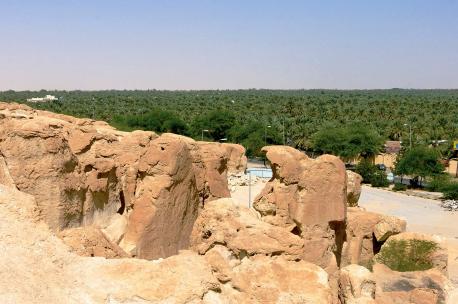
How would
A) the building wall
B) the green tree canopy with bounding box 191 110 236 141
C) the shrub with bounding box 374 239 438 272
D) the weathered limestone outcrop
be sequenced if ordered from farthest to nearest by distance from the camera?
the green tree canopy with bounding box 191 110 236 141, the building wall, the shrub with bounding box 374 239 438 272, the weathered limestone outcrop

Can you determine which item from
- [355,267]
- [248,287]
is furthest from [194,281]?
[355,267]

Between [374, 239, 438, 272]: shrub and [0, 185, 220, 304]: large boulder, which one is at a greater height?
[0, 185, 220, 304]: large boulder

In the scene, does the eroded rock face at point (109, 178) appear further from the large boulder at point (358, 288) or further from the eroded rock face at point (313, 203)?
the large boulder at point (358, 288)

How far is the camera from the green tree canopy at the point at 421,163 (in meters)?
54.0

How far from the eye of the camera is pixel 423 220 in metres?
39.7

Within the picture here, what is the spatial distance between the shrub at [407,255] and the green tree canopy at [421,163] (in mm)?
34098

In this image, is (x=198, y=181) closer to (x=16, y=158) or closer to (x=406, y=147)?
(x=16, y=158)

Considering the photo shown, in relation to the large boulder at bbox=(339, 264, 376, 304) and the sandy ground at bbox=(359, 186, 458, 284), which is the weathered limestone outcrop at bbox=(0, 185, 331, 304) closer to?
the large boulder at bbox=(339, 264, 376, 304)

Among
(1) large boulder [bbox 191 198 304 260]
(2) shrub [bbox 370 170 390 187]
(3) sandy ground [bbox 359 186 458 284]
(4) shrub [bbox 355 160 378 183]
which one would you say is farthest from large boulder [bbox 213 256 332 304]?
(4) shrub [bbox 355 160 378 183]

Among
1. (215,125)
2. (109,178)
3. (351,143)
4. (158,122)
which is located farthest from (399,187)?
(109,178)

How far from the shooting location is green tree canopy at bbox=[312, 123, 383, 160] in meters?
61.4

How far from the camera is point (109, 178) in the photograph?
18.2 metres

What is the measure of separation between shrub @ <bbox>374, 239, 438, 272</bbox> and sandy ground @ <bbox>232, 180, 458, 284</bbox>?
969 centimetres

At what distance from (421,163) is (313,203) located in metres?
38.9
